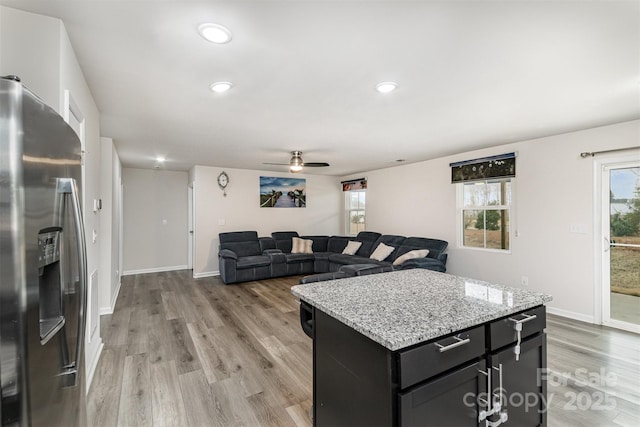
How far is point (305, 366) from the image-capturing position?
8.51ft

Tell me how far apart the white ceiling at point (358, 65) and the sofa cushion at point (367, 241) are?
3161 mm

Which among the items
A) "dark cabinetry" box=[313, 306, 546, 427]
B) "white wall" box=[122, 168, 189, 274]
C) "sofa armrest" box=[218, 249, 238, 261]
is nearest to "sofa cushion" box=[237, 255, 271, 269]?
"sofa armrest" box=[218, 249, 238, 261]

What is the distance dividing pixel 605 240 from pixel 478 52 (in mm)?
3235

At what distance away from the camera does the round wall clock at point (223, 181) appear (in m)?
6.43

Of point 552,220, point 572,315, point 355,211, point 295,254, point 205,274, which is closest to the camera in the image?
point 572,315

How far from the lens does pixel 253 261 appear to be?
580 centimetres

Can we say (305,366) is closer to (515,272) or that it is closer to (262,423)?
(262,423)

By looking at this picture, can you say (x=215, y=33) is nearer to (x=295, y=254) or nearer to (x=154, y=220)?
(x=295, y=254)

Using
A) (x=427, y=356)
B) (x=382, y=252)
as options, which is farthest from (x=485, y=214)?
(x=427, y=356)

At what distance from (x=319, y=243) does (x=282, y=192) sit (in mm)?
1601

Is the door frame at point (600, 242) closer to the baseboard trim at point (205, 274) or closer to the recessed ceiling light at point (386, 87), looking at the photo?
the recessed ceiling light at point (386, 87)

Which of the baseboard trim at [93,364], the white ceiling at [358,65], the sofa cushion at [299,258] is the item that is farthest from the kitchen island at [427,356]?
the sofa cushion at [299,258]

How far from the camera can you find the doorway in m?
A: 3.33

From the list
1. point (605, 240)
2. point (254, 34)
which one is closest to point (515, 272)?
point (605, 240)
